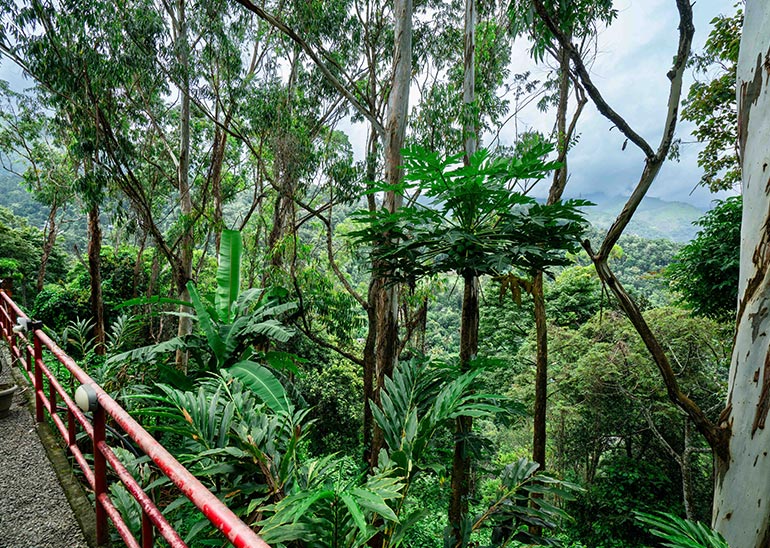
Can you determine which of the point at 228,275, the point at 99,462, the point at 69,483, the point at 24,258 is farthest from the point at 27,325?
the point at 24,258

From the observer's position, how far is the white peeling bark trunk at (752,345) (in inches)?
72.4

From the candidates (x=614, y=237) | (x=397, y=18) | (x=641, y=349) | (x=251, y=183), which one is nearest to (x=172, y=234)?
(x=251, y=183)

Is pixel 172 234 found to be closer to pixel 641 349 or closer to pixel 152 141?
pixel 152 141

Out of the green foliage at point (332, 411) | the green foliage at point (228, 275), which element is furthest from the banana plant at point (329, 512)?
the green foliage at point (332, 411)

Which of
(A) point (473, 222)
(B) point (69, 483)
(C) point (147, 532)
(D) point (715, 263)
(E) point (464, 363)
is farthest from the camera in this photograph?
(D) point (715, 263)

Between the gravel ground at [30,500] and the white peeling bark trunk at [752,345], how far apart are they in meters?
2.87

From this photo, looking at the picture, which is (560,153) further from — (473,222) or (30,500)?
(30,500)

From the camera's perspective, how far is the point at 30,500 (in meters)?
1.98

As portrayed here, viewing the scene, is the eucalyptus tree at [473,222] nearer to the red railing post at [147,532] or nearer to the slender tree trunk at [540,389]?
the red railing post at [147,532]

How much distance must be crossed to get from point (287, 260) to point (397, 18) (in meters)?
5.55

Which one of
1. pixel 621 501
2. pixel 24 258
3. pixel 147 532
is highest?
pixel 24 258

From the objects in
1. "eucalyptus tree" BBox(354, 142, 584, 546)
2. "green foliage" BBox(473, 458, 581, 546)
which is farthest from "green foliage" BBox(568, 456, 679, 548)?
"eucalyptus tree" BBox(354, 142, 584, 546)

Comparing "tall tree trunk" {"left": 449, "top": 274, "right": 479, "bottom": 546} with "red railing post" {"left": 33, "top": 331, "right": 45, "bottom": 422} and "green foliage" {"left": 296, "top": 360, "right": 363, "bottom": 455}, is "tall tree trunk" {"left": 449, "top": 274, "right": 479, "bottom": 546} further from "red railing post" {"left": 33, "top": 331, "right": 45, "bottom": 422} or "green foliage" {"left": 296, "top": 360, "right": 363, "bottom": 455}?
"green foliage" {"left": 296, "top": 360, "right": 363, "bottom": 455}

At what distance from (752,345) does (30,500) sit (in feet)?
11.4
